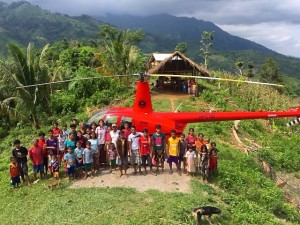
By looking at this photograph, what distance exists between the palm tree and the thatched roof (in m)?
8.07

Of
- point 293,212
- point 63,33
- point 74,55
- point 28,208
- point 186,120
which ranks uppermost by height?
point 63,33

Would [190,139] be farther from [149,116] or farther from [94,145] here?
[94,145]

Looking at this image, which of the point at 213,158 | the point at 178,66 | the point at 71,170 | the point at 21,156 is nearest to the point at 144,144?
the point at 213,158

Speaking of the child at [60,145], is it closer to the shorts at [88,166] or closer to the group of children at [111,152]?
the group of children at [111,152]

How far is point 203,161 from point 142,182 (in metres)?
1.90

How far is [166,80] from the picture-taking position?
30094mm

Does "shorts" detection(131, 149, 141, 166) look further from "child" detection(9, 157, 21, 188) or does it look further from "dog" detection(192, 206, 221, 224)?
"child" detection(9, 157, 21, 188)

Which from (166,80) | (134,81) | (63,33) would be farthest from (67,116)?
(63,33)

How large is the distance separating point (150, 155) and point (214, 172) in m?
2.03

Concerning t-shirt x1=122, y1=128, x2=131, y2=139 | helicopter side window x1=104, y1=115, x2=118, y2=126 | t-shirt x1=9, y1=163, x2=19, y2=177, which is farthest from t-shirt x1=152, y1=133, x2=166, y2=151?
t-shirt x1=9, y1=163, x2=19, y2=177

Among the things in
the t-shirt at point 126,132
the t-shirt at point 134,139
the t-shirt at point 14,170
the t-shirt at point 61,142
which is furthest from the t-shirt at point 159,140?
the t-shirt at point 14,170

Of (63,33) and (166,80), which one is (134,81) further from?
(63,33)

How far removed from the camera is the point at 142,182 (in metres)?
11.3

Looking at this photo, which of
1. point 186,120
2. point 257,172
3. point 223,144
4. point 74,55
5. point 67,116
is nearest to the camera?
point 186,120
